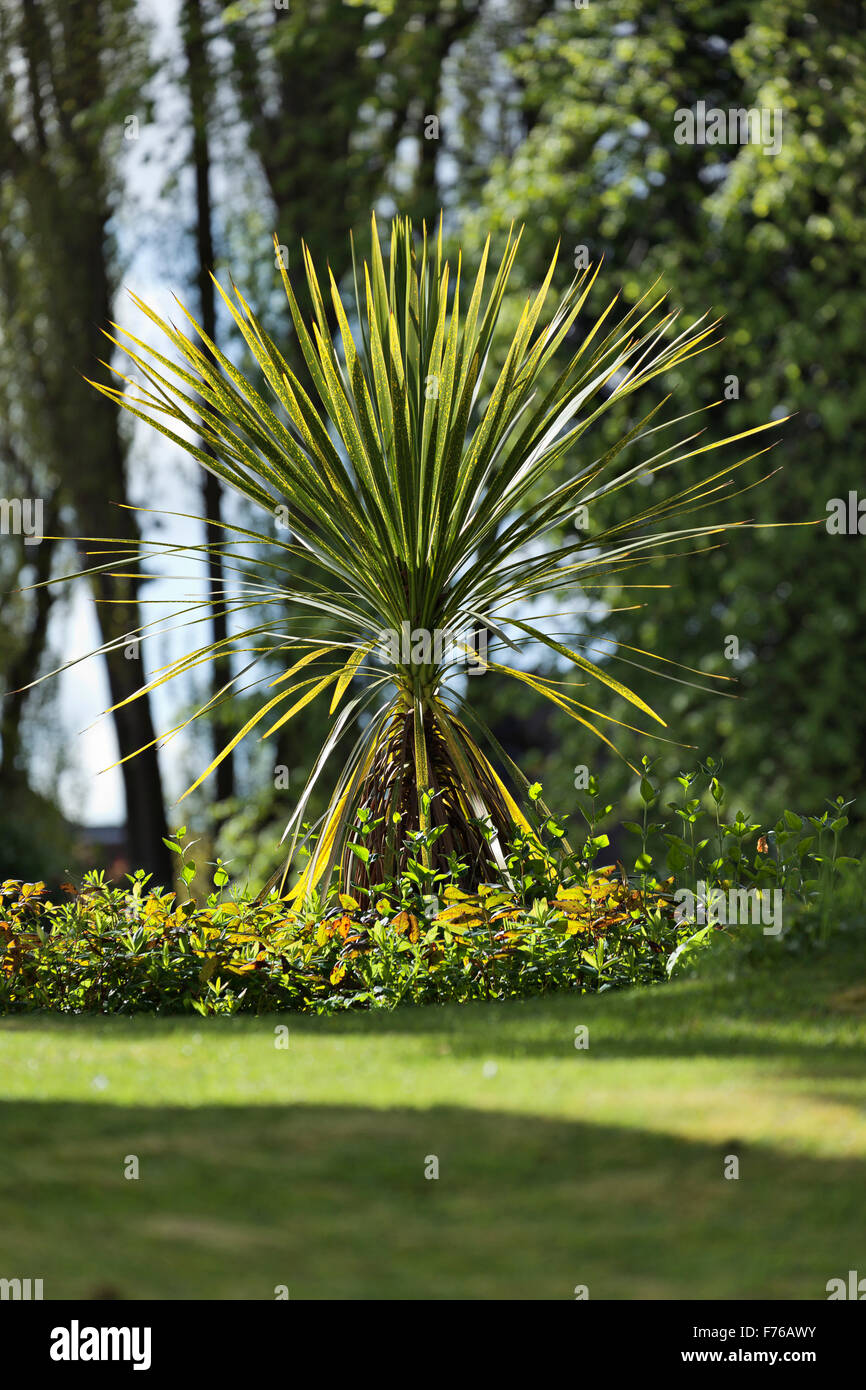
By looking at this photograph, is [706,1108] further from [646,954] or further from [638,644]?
[638,644]

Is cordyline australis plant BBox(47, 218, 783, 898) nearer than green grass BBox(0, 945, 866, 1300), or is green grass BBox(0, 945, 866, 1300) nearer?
green grass BBox(0, 945, 866, 1300)

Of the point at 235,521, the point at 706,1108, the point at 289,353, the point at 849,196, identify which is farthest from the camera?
the point at 235,521

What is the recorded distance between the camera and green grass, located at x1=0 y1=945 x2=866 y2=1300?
5.58 ft

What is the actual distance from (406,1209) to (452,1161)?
154mm

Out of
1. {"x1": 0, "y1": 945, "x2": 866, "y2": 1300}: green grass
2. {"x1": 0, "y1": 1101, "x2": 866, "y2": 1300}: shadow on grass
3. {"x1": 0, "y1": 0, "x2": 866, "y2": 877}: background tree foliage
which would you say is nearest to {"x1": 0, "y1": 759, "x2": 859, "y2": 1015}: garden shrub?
{"x1": 0, "y1": 945, "x2": 866, "y2": 1300}: green grass

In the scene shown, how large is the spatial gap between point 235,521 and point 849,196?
5.39 meters

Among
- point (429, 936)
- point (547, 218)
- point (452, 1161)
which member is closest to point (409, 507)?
point (429, 936)

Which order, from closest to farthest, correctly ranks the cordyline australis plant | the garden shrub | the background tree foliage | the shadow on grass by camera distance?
the shadow on grass, the garden shrub, the cordyline australis plant, the background tree foliage

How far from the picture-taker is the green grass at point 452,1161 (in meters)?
1.70

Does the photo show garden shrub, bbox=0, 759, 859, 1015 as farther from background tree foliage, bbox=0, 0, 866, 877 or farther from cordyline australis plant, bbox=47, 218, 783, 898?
background tree foliage, bbox=0, 0, 866, 877

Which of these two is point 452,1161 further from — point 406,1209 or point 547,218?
point 547,218

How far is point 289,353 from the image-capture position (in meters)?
9.40

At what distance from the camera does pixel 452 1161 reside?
2.01 m
